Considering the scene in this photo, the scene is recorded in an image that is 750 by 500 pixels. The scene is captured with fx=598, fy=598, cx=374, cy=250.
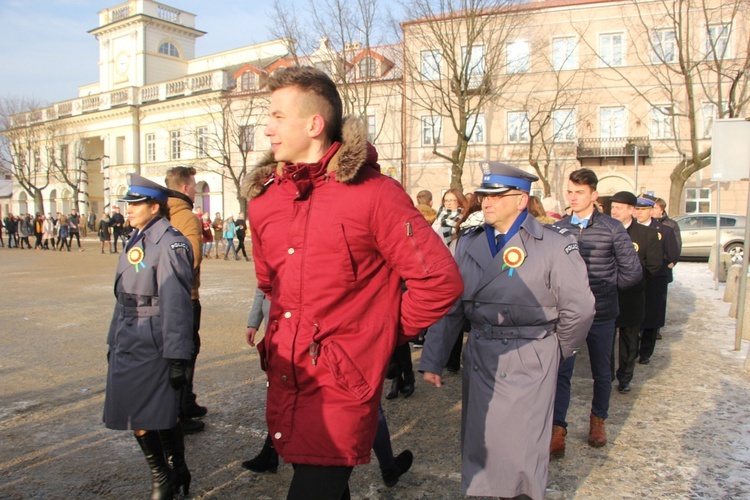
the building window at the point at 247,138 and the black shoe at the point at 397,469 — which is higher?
the building window at the point at 247,138

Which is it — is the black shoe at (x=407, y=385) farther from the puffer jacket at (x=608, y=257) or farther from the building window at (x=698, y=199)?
the building window at (x=698, y=199)

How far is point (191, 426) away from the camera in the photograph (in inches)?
183

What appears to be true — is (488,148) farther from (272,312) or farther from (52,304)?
(272,312)

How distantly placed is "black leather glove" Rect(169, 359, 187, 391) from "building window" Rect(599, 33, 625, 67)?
31946 millimetres

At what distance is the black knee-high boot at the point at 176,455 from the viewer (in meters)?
3.56

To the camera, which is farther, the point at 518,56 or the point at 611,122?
the point at 518,56

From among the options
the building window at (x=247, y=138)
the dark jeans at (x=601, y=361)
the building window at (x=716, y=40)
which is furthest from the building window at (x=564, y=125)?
the dark jeans at (x=601, y=361)

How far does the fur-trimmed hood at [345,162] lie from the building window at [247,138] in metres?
36.2

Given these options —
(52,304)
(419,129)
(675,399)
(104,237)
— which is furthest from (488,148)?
(675,399)

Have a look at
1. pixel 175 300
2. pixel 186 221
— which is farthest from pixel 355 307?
pixel 186 221

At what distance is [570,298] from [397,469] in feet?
5.23

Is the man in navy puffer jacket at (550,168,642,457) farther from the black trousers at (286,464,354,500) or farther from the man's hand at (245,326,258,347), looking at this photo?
the black trousers at (286,464,354,500)

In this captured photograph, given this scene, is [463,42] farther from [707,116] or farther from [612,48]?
[707,116]

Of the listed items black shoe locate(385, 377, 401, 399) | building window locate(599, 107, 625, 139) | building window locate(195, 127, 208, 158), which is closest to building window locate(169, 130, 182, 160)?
building window locate(195, 127, 208, 158)
